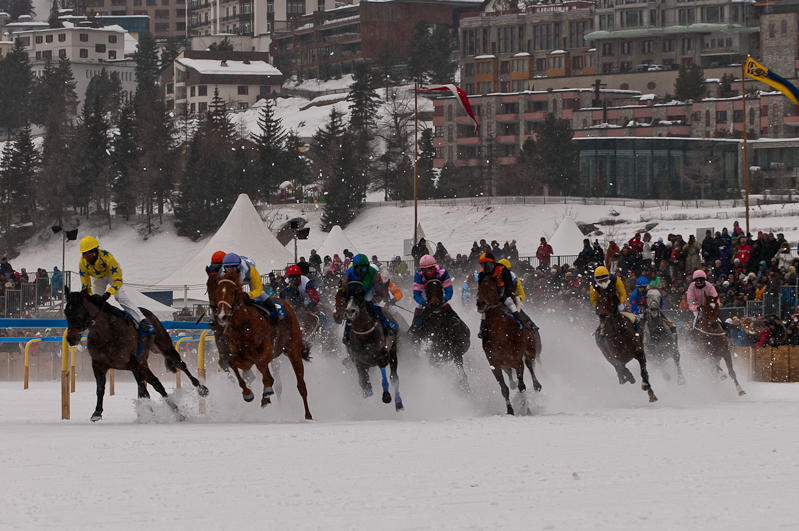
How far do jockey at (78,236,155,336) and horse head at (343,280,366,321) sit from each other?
2449mm

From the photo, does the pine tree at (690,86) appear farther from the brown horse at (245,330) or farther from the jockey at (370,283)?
the brown horse at (245,330)

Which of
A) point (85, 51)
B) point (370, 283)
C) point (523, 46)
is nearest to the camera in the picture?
point (370, 283)

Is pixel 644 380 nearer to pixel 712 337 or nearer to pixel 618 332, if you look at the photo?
pixel 618 332

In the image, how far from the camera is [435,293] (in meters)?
13.0

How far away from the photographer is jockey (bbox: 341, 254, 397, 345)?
1284 centimetres

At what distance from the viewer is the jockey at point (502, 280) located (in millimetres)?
12914

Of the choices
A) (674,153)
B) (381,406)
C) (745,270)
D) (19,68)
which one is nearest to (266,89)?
(19,68)

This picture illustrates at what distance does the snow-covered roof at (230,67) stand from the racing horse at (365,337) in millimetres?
130078

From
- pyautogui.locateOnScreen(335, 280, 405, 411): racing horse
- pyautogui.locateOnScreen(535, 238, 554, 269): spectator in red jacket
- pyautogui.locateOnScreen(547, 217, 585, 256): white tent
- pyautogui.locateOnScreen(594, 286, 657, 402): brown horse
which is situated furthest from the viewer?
pyautogui.locateOnScreen(547, 217, 585, 256): white tent

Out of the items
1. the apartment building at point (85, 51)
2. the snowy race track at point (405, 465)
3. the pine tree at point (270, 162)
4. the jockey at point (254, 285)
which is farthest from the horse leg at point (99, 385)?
the apartment building at point (85, 51)

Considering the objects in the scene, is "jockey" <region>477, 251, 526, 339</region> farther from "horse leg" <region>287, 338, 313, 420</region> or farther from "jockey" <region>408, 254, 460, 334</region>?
"horse leg" <region>287, 338, 313, 420</region>

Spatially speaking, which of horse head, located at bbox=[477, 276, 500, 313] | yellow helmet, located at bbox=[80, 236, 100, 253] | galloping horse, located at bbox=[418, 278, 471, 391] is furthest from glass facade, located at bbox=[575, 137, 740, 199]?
yellow helmet, located at bbox=[80, 236, 100, 253]

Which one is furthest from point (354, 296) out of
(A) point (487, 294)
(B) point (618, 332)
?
(B) point (618, 332)

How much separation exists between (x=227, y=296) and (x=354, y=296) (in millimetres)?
1646
